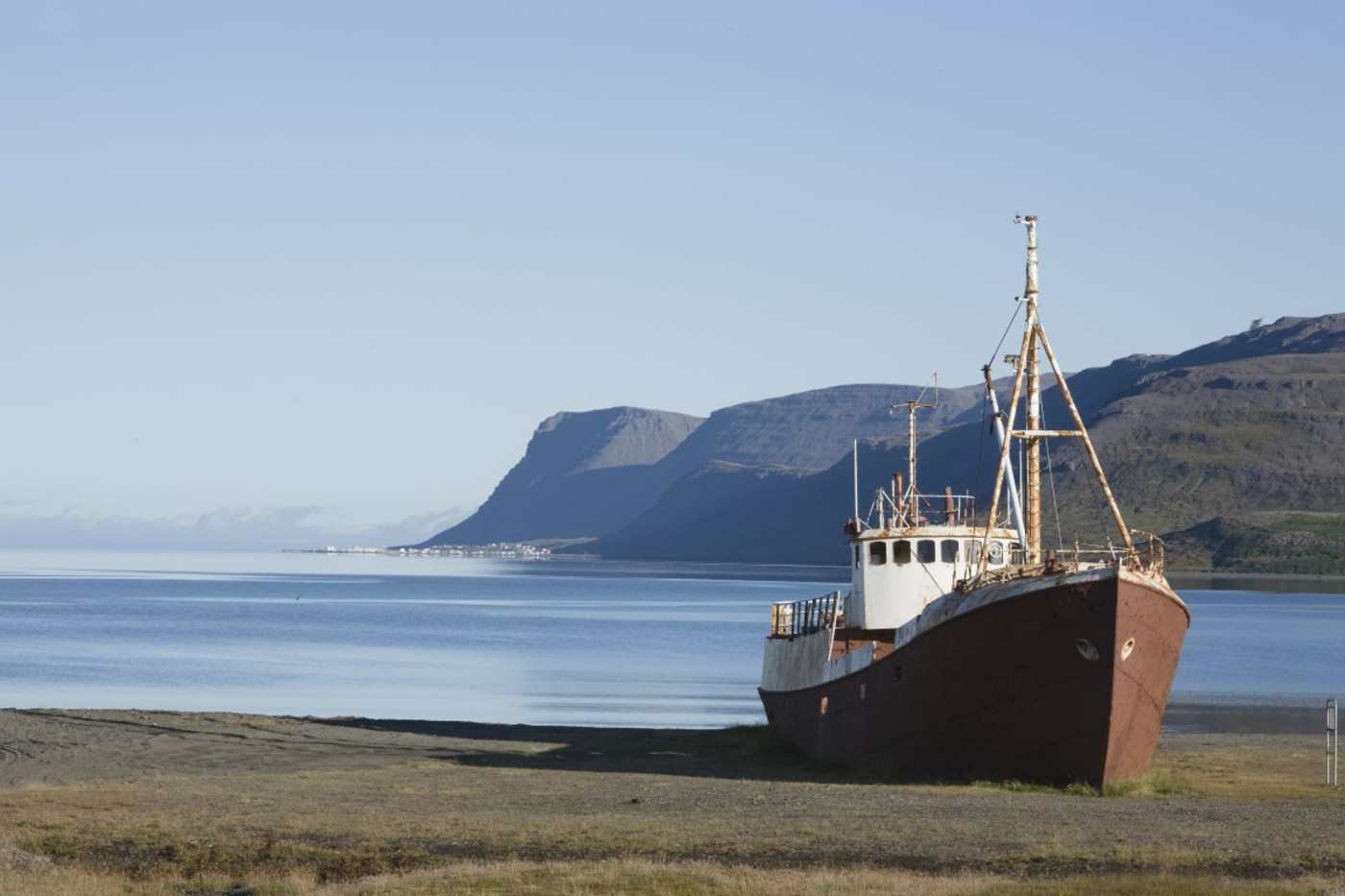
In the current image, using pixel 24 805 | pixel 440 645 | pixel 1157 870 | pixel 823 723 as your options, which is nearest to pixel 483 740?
pixel 823 723

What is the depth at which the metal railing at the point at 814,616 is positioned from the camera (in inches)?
1998

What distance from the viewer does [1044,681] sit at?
38562 mm

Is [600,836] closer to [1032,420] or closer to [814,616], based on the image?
[1032,420]

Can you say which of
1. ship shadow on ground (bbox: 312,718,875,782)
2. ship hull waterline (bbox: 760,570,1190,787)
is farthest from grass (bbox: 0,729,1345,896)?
ship shadow on ground (bbox: 312,718,875,782)

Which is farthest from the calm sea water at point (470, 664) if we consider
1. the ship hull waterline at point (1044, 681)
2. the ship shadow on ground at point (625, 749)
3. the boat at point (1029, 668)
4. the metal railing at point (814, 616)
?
the ship hull waterline at point (1044, 681)

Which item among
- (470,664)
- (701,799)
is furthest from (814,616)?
(470,664)

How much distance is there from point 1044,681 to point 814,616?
19.9m

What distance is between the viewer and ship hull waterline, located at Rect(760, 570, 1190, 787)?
1487 inches

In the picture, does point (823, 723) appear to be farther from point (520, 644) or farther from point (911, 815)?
point (520, 644)

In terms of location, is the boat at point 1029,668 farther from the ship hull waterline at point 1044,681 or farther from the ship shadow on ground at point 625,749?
the ship shadow on ground at point 625,749

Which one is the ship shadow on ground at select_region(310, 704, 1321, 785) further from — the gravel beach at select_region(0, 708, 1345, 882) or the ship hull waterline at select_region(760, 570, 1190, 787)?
the ship hull waterline at select_region(760, 570, 1190, 787)

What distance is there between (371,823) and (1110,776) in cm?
1552

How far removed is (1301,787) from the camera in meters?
42.3

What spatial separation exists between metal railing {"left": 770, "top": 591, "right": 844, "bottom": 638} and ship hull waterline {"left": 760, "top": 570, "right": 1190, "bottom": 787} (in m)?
8.20
